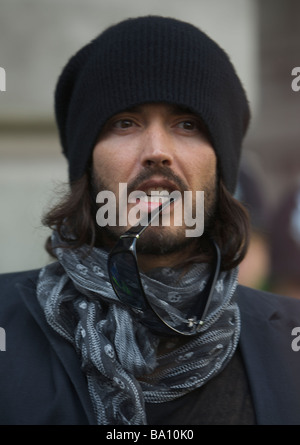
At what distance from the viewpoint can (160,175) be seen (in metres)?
1.78

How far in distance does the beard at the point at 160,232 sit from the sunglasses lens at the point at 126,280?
13 centimetres

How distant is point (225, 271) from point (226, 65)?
0.53m

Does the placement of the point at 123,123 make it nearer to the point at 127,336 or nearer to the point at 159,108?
the point at 159,108

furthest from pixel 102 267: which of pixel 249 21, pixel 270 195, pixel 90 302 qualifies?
pixel 270 195

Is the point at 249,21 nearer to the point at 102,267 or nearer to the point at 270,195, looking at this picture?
the point at 270,195

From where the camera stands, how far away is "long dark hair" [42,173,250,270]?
6.25 ft

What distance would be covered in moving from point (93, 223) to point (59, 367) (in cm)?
41

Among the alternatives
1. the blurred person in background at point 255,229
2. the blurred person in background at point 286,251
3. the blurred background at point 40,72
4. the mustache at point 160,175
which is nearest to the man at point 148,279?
the mustache at point 160,175

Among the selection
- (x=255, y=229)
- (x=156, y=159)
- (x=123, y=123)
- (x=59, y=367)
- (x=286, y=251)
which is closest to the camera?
(x=59, y=367)

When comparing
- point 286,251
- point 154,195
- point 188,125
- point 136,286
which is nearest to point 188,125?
point 188,125

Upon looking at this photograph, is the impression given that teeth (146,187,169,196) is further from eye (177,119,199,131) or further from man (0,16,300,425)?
eye (177,119,199,131)

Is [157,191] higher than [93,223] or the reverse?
higher

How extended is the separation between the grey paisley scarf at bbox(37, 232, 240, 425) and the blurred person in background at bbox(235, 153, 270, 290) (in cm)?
85

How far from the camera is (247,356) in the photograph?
1.78 meters
